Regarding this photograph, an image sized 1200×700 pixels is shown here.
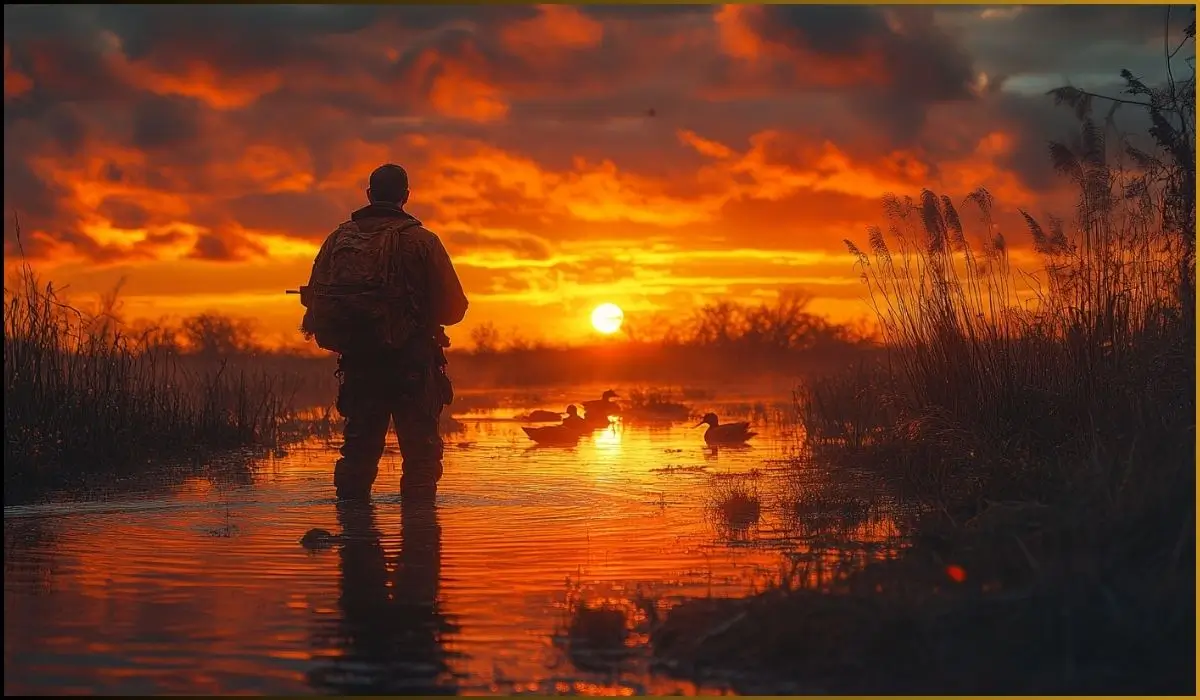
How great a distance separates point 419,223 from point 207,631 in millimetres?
4991

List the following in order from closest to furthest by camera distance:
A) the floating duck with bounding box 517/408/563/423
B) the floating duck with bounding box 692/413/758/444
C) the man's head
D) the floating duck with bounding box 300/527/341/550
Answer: the floating duck with bounding box 300/527/341/550 → the man's head → the floating duck with bounding box 692/413/758/444 → the floating duck with bounding box 517/408/563/423

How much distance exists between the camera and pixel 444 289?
35.6 ft

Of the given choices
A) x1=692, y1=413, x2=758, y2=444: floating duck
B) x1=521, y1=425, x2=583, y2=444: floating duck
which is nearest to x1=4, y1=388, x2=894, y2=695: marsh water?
x1=692, y1=413, x2=758, y2=444: floating duck

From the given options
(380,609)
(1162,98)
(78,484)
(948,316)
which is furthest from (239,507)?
(1162,98)

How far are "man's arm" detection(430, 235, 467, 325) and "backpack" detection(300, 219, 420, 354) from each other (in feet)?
0.74

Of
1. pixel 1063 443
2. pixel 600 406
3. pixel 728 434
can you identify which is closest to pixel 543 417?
pixel 600 406

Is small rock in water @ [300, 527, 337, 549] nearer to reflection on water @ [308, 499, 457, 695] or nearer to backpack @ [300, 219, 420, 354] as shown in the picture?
reflection on water @ [308, 499, 457, 695]

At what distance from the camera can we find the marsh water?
231 inches

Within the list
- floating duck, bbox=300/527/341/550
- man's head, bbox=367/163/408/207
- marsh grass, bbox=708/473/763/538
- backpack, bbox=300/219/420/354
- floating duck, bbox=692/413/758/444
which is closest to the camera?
floating duck, bbox=300/527/341/550

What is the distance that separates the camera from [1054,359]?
10.7 metres

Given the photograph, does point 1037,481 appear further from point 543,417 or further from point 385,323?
point 543,417

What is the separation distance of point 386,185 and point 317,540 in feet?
10.3

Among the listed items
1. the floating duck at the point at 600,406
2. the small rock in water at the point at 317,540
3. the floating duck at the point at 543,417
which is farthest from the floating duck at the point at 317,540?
the floating duck at the point at 543,417

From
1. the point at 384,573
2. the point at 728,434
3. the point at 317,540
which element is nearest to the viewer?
the point at 384,573
